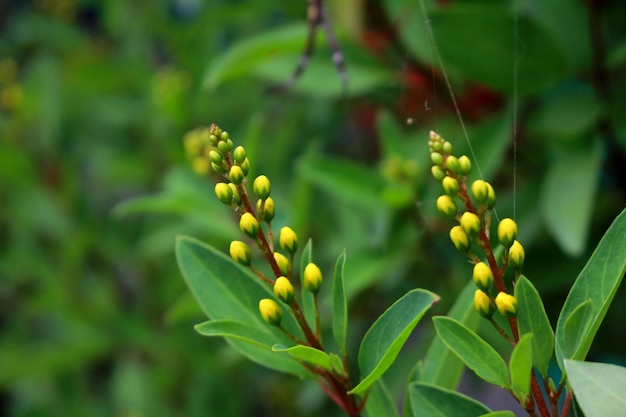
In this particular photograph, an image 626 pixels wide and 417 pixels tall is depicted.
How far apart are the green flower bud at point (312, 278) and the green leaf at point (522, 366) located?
0.13 m

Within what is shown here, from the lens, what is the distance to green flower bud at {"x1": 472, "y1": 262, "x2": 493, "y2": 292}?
0.45 m

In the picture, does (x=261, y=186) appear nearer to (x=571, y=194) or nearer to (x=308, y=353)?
(x=308, y=353)

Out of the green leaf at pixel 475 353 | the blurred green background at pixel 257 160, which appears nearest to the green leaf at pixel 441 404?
the green leaf at pixel 475 353

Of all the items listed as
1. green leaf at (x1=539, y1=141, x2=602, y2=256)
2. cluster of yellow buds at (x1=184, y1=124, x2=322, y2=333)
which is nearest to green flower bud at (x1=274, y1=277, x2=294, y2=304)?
cluster of yellow buds at (x1=184, y1=124, x2=322, y2=333)

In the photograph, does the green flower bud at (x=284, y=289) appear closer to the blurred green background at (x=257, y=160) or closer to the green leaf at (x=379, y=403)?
the green leaf at (x=379, y=403)

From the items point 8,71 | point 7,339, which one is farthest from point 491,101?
point 7,339

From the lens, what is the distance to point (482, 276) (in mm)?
446

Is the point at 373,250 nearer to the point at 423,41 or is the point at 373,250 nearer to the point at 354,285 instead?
the point at 354,285

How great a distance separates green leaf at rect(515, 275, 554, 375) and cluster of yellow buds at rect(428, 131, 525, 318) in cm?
2

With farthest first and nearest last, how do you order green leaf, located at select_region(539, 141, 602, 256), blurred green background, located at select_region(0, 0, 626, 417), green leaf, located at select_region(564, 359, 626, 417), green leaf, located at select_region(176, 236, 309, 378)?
blurred green background, located at select_region(0, 0, 626, 417) → green leaf, located at select_region(539, 141, 602, 256) → green leaf, located at select_region(176, 236, 309, 378) → green leaf, located at select_region(564, 359, 626, 417)

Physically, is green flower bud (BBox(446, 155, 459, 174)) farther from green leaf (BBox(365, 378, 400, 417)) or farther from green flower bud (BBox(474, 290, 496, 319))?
green leaf (BBox(365, 378, 400, 417))


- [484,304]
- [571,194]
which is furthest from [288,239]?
[571,194]

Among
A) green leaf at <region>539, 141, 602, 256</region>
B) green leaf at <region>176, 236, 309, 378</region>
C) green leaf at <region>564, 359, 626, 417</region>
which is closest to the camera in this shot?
green leaf at <region>564, 359, 626, 417</region>

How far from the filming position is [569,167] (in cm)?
104
